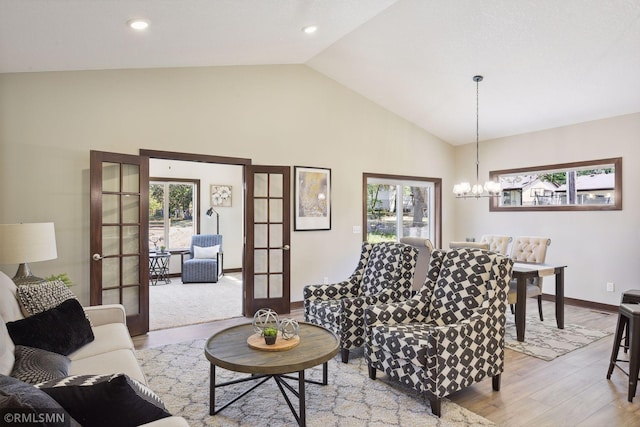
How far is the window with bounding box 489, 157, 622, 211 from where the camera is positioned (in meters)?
5.32

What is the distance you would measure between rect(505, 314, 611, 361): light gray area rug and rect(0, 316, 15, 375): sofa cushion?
406cm

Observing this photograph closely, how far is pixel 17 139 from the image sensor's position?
12.3ft

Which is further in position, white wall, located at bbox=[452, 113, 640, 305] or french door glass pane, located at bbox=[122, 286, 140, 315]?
white wall, located at bbox=[452, 113, 640, 305]

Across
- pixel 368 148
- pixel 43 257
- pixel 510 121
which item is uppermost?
pixel 510 121

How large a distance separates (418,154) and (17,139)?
5.72 m

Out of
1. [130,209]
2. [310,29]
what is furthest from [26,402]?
[310,29]

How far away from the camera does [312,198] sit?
5617mm

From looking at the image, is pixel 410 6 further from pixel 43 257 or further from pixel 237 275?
pixel 237 275

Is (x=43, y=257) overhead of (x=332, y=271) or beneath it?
overhead

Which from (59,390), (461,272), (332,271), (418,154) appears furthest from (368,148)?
(59,390)

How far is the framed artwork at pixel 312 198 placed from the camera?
5504mm

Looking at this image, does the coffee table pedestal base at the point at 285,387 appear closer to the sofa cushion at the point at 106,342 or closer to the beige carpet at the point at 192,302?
the sofa cushion at the point at 106,342

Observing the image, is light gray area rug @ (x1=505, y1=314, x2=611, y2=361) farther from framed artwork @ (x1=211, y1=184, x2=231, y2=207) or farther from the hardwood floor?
framed artwork @ (x1=211, y1=184, x2=231, y2=207)

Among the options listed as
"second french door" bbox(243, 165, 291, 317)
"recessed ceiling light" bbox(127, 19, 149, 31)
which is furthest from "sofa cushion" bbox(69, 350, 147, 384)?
"second french door" bbox(243, 165, 291, 317)
